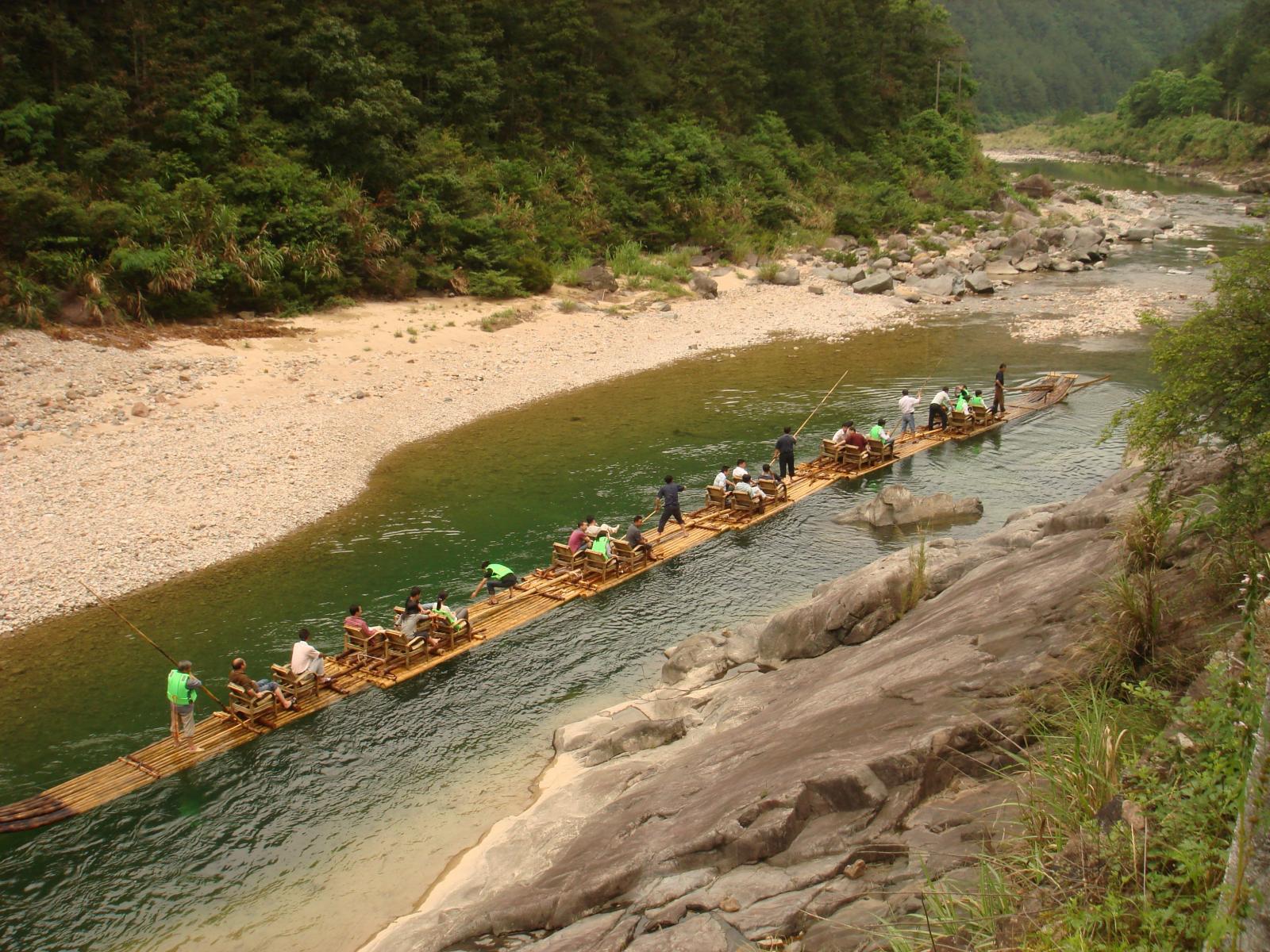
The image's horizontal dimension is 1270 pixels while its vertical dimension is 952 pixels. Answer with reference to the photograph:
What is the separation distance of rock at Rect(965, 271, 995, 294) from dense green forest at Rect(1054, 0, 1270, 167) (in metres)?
68.7

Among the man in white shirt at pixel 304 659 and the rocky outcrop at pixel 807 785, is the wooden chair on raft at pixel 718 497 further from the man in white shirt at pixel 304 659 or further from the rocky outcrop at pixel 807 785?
the man in white shirt at pixel 304 659

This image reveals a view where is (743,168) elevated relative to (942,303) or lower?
elevated

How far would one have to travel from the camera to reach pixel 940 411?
30641 millimetres

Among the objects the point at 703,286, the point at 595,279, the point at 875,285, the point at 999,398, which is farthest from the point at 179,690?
the point at 875,285

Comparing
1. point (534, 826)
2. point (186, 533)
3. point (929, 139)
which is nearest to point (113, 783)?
point (534, 826)

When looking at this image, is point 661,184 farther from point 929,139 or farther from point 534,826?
point 534,826

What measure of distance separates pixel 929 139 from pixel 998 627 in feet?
240

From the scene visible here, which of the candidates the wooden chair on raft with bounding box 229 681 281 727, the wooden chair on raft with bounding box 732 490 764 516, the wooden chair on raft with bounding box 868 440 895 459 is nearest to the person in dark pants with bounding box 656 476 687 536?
the wooden chair on raft with bounding box 732 490 764 516

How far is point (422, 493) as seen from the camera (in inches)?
1018

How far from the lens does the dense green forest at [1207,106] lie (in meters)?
105

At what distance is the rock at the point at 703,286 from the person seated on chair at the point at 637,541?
2774 centimetres

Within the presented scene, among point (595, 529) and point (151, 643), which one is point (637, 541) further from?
point (151, 643)

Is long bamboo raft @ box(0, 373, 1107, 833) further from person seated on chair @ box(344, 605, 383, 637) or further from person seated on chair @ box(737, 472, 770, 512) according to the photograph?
person seated on chair @ box(344, 605, 383, 637)

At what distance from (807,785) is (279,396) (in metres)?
24.7
